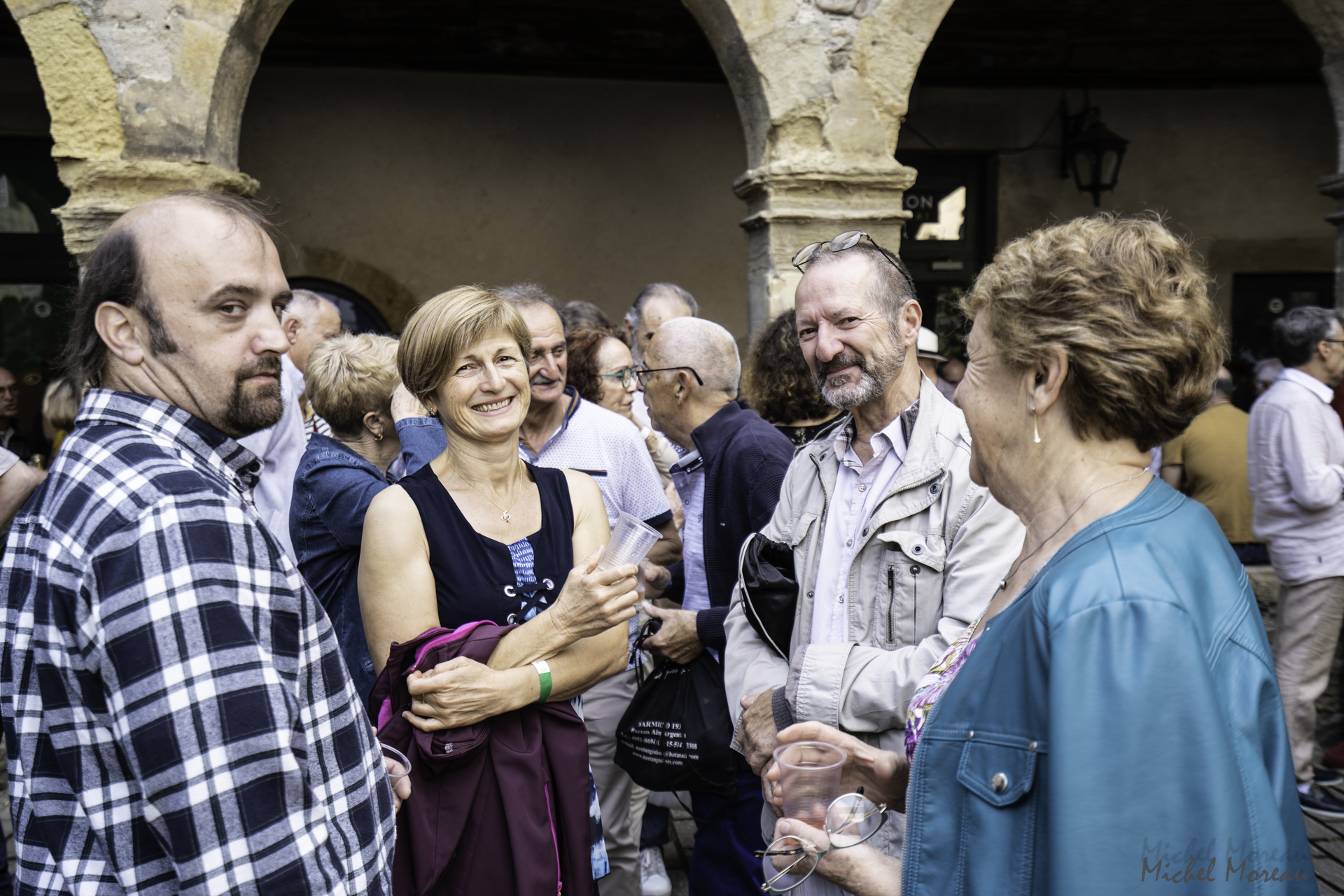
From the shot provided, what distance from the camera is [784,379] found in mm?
2867

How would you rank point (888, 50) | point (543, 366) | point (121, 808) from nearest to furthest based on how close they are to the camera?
→ point (121, 808) < point (543, 366) < point (888, 50)

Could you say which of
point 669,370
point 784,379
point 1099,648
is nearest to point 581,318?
point 669,370

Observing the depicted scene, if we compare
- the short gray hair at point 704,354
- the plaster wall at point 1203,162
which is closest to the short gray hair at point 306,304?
the short gray hair at point 704,354

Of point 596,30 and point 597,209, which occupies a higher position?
point 596,30

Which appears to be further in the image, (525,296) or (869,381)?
(525,296)

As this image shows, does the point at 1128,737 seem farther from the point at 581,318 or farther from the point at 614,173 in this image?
the point at 614,173

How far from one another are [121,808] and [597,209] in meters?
7.26

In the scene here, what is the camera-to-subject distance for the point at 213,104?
14.5ft

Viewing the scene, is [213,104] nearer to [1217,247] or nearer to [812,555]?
[812,555]

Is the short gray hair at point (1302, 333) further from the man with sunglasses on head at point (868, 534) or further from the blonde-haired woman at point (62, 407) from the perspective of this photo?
the blonde-haired woman at point (62, 407)

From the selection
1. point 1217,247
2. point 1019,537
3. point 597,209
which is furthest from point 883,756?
point 1217,247

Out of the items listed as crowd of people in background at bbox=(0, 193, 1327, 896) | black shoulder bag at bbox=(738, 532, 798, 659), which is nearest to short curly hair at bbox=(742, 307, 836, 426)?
crowd of people in background at bbox=(0, 193, 1327, 896)

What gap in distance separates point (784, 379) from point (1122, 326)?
66.7 inches

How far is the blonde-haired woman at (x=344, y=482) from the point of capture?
2324 mm
